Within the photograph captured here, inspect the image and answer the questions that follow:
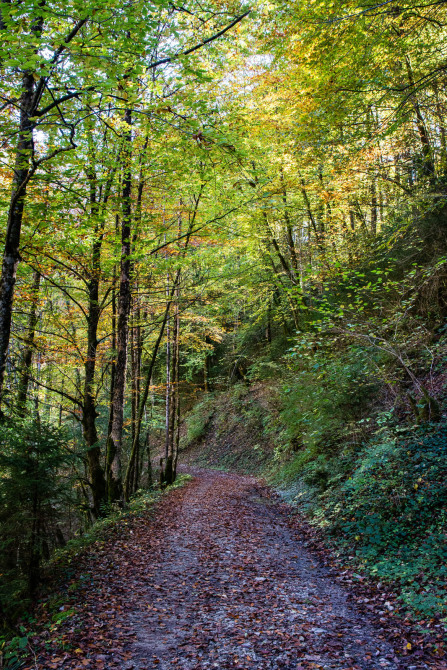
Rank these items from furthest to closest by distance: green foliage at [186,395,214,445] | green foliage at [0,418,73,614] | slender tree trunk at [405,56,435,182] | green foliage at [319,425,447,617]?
green foliage at [186,395,214,445]
slender tree trunk at [405,56,435,182]
green foliage at [0,418,73,614]
green foliage at [319,425,447,617]

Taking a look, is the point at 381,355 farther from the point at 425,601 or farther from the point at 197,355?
the point at 197,355

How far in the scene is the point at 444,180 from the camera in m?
7.38

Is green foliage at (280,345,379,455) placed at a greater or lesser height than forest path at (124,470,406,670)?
greater

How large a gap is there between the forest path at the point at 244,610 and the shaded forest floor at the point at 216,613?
0.05 feet

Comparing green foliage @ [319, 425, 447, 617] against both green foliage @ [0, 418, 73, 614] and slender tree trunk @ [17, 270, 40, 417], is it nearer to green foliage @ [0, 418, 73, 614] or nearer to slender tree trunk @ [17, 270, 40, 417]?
green foliage @ [0, 418, 73, 614]

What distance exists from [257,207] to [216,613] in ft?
26.2

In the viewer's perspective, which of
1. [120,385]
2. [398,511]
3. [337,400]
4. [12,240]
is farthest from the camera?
[120,385]

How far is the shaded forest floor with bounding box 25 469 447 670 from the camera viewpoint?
3.50 metres

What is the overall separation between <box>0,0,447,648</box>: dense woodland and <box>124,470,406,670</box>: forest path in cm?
91

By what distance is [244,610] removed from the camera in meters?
4.47

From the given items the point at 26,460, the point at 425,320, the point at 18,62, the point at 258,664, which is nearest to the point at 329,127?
the point at 425,320

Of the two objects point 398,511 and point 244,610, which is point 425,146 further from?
point 244,610

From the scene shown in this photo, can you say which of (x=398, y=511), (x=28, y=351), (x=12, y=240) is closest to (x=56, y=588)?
(x=12, y=240)

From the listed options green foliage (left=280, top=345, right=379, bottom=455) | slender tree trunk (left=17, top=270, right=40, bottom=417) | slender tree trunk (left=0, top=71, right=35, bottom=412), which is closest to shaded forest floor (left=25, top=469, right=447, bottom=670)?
green foliage (left=280, top=345, right=379, bottom=455)
